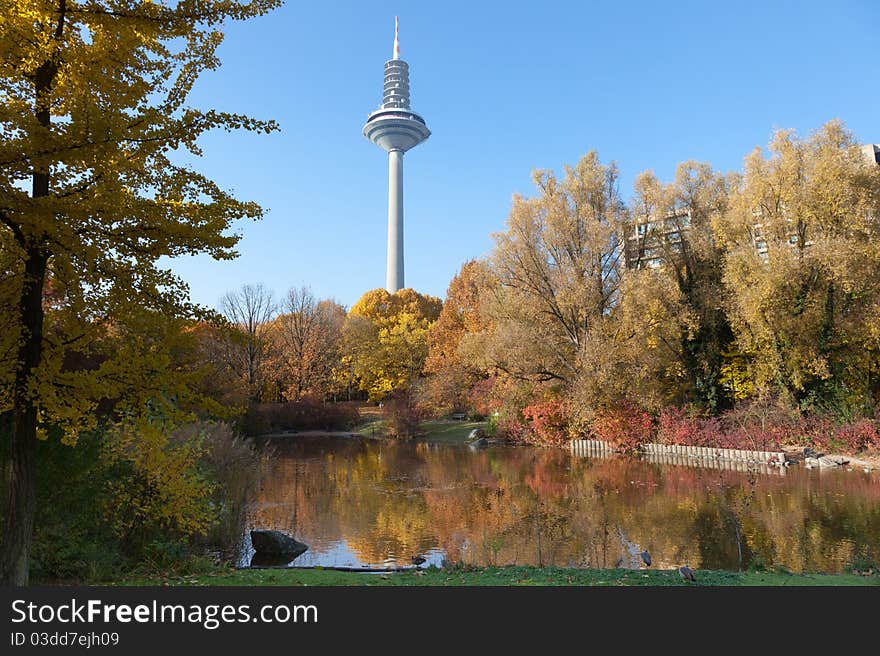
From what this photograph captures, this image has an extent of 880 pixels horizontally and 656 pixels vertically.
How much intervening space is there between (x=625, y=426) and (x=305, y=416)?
22.8m

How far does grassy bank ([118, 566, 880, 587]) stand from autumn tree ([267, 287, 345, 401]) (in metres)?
35.1

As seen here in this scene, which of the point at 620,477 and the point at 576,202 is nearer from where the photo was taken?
the point at 620,477

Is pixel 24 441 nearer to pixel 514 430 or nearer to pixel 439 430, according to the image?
pixel 514 430

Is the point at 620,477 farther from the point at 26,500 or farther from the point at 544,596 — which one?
the point at 26,500

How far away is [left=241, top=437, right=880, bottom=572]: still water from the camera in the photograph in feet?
32.5

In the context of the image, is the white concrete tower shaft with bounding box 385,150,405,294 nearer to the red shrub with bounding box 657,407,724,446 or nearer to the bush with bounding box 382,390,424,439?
the bush with bounding box 382,390,424,439

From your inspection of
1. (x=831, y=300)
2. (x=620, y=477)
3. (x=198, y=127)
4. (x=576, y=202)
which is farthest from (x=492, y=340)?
(x=198, y=127)

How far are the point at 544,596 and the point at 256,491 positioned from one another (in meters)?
13.4

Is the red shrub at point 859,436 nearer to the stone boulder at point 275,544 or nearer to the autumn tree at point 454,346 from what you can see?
the autumn tree at point 454,346

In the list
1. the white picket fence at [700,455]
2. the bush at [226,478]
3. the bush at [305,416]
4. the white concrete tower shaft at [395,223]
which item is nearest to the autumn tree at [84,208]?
the bush at [226,478]

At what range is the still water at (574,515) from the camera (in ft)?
32.5

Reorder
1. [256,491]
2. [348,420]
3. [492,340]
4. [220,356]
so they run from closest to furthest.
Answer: [256,491], [492,340], [220,356], [348,420]

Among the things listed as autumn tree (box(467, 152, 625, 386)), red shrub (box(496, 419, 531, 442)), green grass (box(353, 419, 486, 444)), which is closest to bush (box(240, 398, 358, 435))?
green grass (box(353, 419, 486, 444))

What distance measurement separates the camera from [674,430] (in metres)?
23.9
